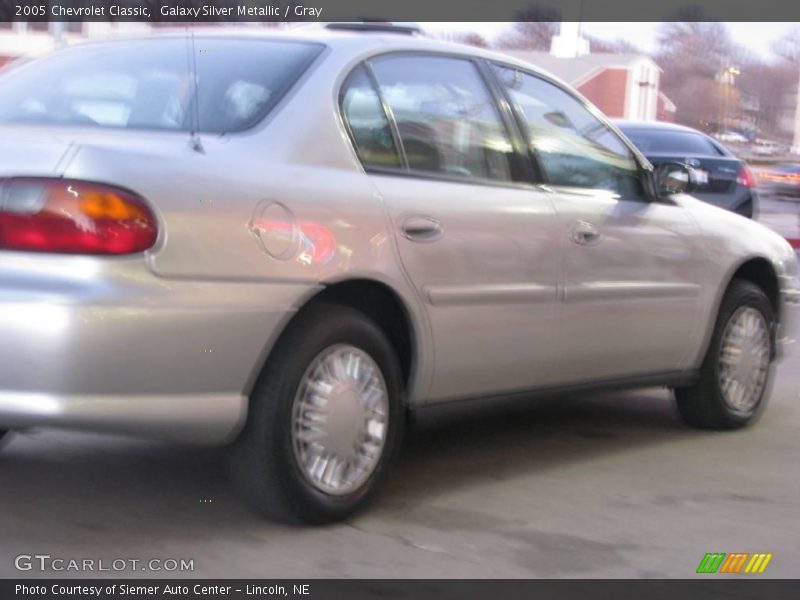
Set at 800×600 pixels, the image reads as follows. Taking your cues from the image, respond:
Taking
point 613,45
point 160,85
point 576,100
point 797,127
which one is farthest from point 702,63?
point 160,85

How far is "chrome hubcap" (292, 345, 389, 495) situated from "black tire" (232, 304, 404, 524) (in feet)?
0.11

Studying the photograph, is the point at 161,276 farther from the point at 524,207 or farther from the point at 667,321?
the point at 667,321

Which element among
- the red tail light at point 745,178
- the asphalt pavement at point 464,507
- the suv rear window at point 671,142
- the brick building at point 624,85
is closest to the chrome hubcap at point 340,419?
the asphalt pavement at point 464,507

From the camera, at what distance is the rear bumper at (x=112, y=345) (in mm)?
3580

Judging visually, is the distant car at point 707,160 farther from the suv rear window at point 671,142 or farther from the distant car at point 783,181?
the distant car at point 783,181

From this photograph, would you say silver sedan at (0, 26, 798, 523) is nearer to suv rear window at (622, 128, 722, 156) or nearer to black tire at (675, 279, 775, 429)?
black tire at (675, 279, 775, 429)

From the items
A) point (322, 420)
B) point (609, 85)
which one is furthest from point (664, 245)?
point (609, 85)

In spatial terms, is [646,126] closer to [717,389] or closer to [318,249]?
[717,389]

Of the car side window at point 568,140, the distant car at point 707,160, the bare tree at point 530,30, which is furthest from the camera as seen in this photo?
the distant car at point 707,160

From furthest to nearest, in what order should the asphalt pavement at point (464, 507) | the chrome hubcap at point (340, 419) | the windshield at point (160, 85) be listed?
the windshield at point (160, 85) → the chrome hubcap at point (340, 419) → the asphalt pavement at point (464, 507)

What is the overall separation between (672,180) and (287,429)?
2541 millimetres

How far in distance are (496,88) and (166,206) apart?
1.81 m

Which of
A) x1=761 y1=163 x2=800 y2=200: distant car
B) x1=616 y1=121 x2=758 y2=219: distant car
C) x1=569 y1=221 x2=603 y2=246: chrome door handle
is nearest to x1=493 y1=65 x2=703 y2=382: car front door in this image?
x1=569 y1=221 x2=603 y2=246: chrome door handle

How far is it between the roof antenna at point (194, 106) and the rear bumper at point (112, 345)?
1.56 feet
